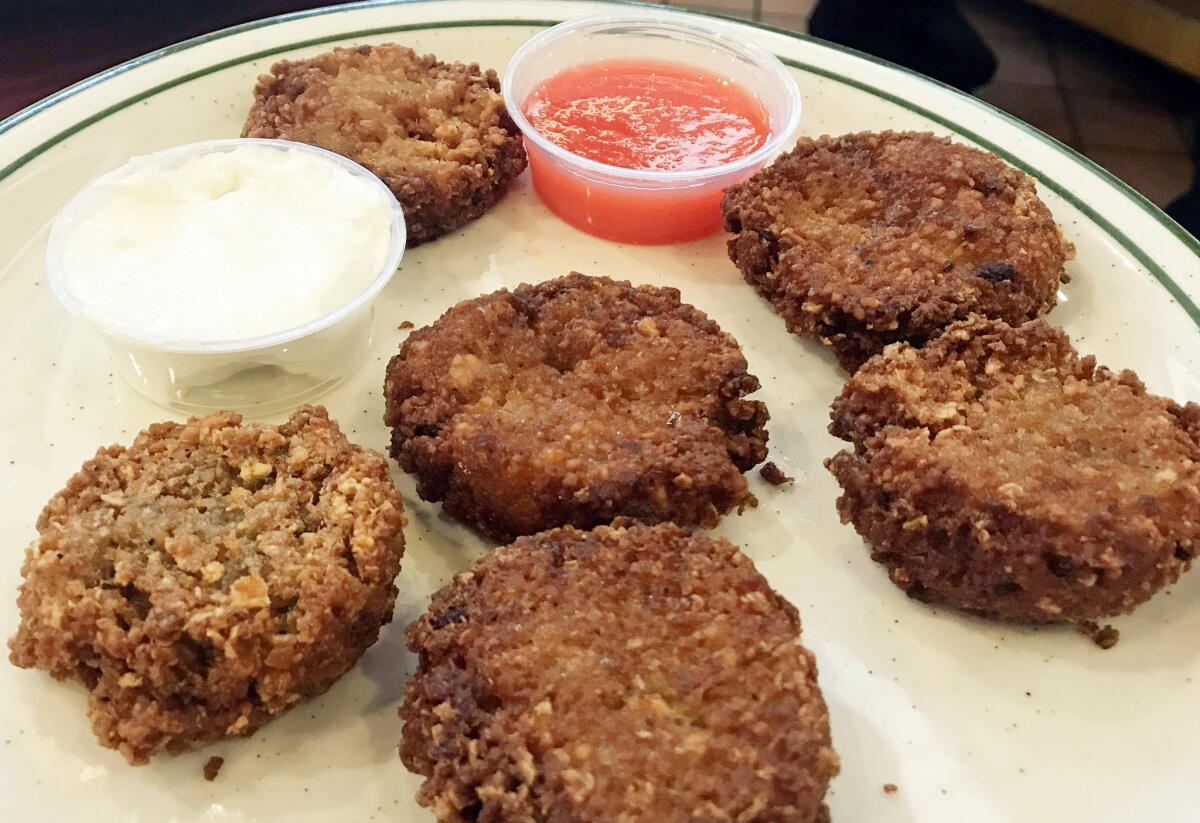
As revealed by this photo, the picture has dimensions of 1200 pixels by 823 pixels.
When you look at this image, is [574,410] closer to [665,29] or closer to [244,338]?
[244,338]

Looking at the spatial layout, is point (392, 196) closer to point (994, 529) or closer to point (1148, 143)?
point (994, 529)

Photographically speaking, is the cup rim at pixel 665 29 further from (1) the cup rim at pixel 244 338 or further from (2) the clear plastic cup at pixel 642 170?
(1) the cup rim at pixel 244 338

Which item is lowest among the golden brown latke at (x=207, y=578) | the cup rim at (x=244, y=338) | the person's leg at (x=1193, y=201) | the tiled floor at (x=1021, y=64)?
the person's leg at (x=1193, y=201)

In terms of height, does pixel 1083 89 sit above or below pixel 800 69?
below

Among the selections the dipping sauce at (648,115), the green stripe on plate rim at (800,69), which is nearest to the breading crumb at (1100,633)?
the green stripe on plate rim at (800,69)

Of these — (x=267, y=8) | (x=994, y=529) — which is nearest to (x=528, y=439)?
(x=994, y=529)

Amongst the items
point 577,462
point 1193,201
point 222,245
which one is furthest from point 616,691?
point 1193,201
